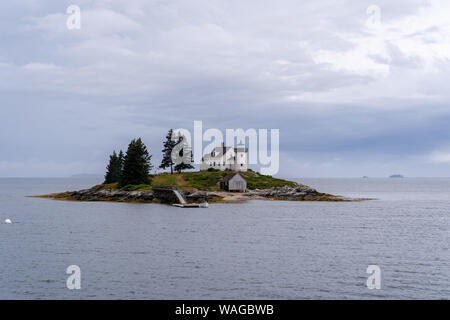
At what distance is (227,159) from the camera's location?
466ft

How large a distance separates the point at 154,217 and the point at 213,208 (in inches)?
805

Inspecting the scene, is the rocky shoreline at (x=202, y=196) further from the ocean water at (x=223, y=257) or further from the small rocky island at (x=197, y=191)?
the ocean water at (x=223, y=257)

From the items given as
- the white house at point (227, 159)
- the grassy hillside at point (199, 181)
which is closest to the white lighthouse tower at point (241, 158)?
the white house at point (227, 159)

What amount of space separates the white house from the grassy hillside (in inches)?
306

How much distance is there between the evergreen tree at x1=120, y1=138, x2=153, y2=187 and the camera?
11175 centimetres

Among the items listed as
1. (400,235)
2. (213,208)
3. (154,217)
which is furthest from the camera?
(213,208)

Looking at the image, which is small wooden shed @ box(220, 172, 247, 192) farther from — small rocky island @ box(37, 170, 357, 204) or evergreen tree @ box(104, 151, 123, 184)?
evergreen tree @ box(104, 151, 123, 184)

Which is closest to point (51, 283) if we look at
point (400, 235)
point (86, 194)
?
point (400, 235)

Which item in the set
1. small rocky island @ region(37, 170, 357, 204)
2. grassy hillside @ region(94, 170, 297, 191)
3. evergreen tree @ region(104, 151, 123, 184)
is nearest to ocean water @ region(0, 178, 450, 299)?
small rocky island @ region(37, 170, 357, 204)

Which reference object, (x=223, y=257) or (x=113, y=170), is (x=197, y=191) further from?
(x=223, y=257)

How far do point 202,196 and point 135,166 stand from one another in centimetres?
1898
